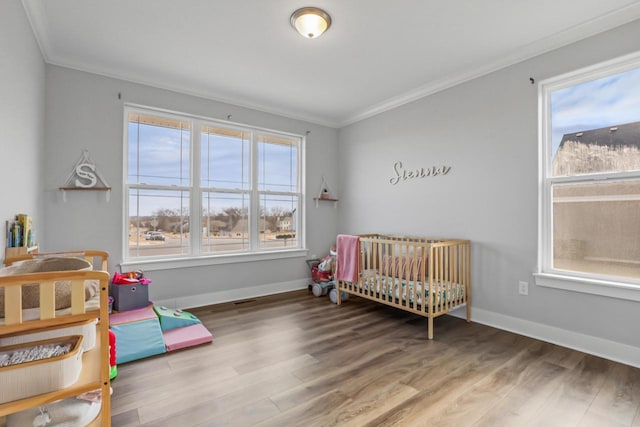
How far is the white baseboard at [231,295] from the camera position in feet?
10.9

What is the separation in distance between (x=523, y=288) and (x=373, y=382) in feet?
5.41

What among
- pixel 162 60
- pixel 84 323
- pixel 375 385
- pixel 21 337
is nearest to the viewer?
pixel 21 337

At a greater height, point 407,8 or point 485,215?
point 407,8

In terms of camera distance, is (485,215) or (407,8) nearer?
(407,8)

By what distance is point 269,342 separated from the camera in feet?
8.25

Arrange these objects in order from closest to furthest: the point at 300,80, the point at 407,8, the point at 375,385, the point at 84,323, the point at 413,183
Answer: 1. the point at 84,323
2. the point at 375,385
3. the point at 407,8
4. the point at 300,80
5. the point at 413,183

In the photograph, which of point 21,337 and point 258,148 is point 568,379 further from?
point 258,148

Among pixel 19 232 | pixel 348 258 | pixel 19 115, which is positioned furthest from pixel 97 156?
pixel 348 258

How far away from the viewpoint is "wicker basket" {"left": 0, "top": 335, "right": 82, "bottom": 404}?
1.03 m

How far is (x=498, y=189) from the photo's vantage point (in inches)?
111

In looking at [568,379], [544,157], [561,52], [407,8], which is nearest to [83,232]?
[407,8]

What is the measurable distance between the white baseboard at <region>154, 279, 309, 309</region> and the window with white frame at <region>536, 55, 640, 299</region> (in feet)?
9.07

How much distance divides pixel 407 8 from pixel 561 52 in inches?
54.2

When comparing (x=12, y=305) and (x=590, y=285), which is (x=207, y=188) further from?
(x=590, y=285)
